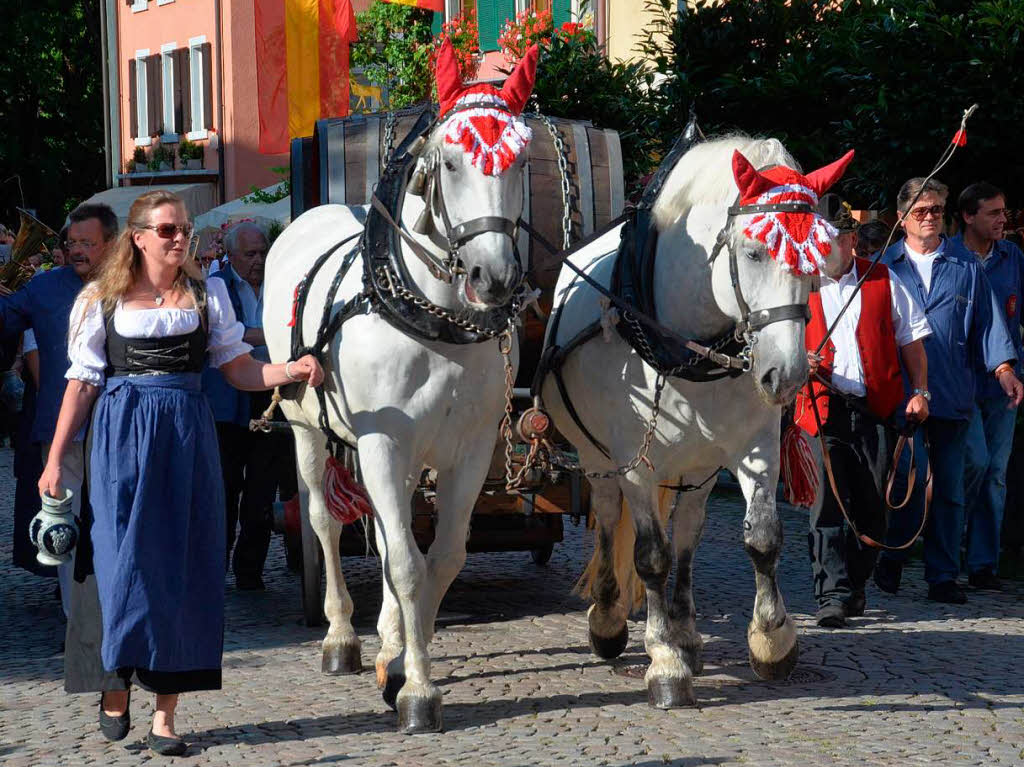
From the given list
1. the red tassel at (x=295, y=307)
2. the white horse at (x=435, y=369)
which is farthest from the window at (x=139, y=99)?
the white horse at (x=435, y=369)

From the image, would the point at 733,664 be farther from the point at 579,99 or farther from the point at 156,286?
the point at 579,99

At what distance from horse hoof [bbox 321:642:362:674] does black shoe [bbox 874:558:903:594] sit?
3.11 meters

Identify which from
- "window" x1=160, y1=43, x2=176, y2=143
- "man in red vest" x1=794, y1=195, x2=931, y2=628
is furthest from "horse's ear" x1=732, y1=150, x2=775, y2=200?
"window" x1=160, y1=43, x2=176, y2=143

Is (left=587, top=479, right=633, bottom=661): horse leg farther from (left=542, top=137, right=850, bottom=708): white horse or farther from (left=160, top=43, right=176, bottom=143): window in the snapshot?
(left=160, top=43, right=176, bottom=143): window

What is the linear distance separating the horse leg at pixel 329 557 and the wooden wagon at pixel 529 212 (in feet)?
0.59

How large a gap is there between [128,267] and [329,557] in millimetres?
2037

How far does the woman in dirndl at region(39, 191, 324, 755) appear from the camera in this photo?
5172mm

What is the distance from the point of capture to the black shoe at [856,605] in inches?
300

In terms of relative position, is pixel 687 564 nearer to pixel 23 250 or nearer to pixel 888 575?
pixel 888 575

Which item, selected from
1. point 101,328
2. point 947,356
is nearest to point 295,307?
point 101,328

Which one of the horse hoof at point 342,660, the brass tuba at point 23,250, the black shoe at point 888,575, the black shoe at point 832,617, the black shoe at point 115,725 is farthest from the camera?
the brass tuba at point 23,250

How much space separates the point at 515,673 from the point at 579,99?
7418 mm

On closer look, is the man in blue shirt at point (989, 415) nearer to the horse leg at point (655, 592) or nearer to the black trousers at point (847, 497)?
the black trousers at point (847, 497)

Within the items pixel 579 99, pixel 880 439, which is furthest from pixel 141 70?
pixel 880 439
